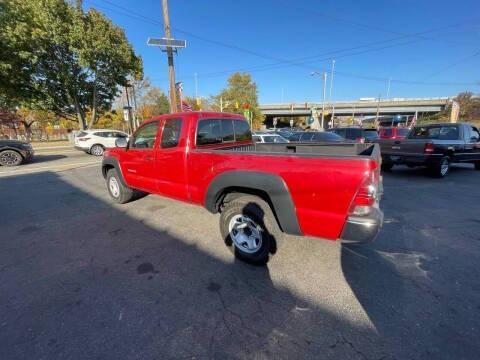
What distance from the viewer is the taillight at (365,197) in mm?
2145

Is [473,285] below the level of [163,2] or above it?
below

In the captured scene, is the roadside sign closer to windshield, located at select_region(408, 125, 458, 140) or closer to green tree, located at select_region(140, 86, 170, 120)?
windshield, located at select_region(408, 125, 458, 140)

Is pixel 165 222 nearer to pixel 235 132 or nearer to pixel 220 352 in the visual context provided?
pixel 235 132

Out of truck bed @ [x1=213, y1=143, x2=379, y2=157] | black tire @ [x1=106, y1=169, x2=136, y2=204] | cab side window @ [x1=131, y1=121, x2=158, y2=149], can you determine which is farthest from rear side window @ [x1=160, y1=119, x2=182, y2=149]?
black tire @ [x1=106, y1=169, x2=136, y2=204]

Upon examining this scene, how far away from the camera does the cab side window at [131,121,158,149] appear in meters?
3.97

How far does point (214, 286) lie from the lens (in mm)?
2545

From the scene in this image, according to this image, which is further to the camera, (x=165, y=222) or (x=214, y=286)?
(x=165, y=222)

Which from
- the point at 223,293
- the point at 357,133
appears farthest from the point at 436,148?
the point at 223,293

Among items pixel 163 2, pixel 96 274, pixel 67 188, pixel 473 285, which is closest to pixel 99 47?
pixel 163 2

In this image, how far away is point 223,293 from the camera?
244 centimetres

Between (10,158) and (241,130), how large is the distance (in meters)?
12.2

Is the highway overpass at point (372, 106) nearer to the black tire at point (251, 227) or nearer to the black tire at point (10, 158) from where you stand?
the black tire at point (10, 158)

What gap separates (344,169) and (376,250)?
70.0 inches

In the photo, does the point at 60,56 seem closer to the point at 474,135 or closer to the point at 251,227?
the point at 251,227
